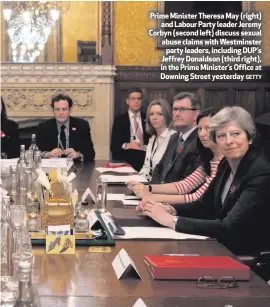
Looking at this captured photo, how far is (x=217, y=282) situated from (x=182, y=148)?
2.58 meters

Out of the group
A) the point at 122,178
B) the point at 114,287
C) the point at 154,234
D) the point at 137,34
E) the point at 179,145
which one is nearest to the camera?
the point at 114,287

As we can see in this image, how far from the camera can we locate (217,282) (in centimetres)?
197

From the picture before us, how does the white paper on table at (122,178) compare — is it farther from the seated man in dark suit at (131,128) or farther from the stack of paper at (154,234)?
the seated man in dark suit at (131,128)

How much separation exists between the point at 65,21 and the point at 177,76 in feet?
5.83

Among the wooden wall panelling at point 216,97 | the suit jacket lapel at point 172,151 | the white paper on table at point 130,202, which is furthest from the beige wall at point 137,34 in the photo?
the white paper on table at point 130,202

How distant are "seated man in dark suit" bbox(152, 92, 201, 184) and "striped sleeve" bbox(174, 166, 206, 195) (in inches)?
5.8

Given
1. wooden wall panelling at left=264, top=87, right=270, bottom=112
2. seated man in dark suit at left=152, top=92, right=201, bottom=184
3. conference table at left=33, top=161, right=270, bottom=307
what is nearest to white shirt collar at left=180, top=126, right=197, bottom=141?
seated man in dark suit at left=152, top=92, right=201, bottom=184

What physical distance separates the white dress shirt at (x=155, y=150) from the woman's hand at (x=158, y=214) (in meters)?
2.37

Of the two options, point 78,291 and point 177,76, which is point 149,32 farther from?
point 78,291

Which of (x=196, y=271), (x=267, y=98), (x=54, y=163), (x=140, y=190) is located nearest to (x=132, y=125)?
(x=267, y=98)

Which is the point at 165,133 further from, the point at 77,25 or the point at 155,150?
the point at 77,25

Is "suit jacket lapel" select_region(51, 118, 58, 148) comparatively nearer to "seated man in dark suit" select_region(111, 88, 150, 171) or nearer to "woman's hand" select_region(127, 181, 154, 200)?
"seated man in dark suit" select_region(111, 88, 150, 171)

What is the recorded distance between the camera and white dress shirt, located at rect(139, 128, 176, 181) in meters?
5.43

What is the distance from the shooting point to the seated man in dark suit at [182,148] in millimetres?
4430
